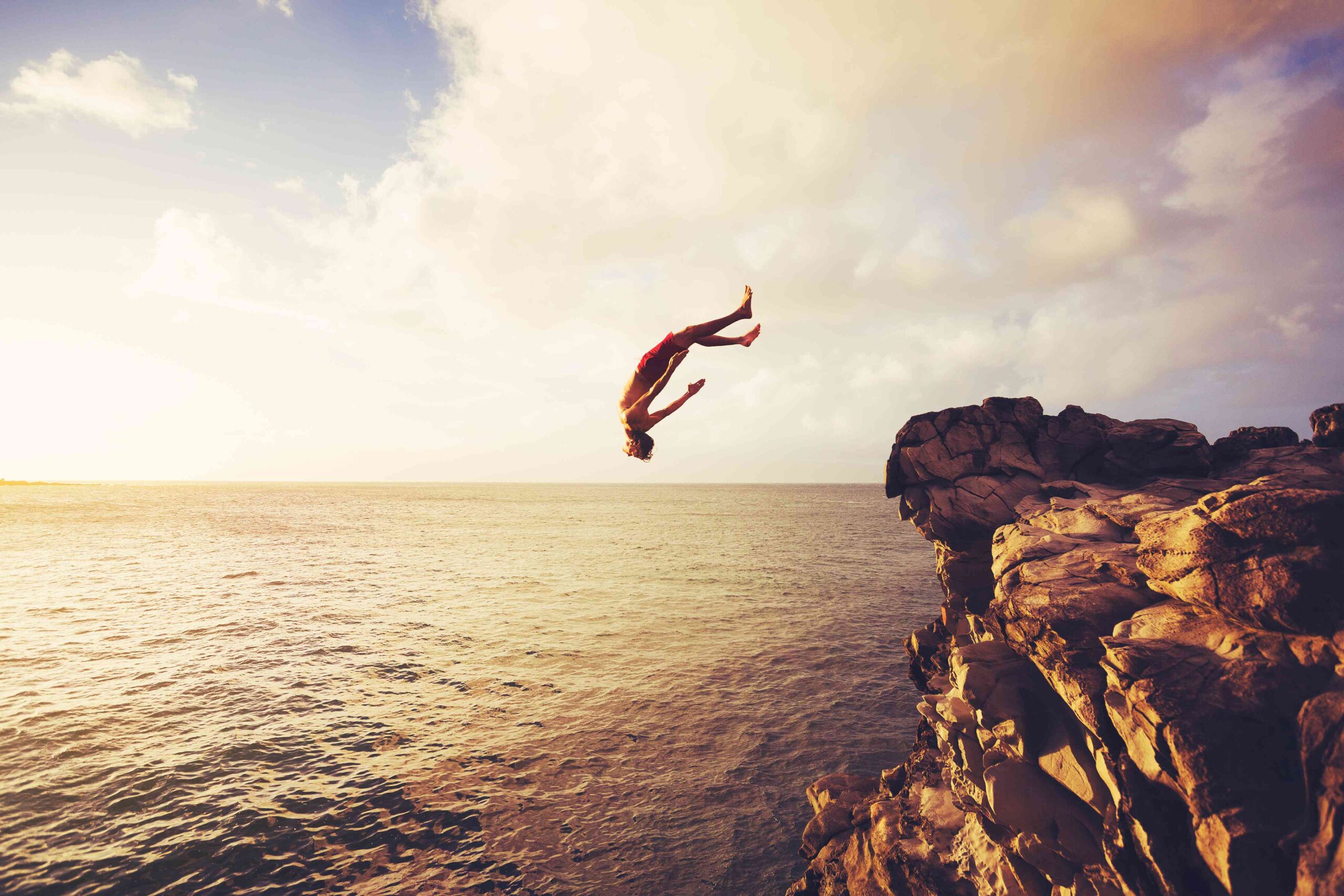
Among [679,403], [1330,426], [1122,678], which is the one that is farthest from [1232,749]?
[679,403]

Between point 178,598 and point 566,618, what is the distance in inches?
996

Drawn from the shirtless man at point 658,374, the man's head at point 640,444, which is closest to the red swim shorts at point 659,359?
the shirtless man at point 658,374

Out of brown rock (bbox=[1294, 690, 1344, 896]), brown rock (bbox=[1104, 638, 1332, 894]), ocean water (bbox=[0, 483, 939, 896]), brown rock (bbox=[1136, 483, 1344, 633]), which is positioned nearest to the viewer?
brown rock (bbox=[1294, 690, 1344, 896])

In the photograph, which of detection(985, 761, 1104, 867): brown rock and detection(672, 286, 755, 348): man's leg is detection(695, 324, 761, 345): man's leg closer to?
detection(672, 286, 755, 348): man's leg

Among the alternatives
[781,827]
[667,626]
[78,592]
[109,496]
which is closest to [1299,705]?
[781,827]

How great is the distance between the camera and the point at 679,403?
33.4 feet

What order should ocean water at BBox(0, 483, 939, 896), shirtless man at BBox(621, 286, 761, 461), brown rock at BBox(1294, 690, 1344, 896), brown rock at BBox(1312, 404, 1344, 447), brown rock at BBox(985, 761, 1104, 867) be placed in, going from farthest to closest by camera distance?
ocean water at BBox(0, 483, 939, 896) → shirtless man at BBox(621, 286, 761, 461) → brown rock at BBox(1312, 404, 1344, 447) → brown rock at BBox(985, 761, 1104, 867) → brown rock at BBox(1294, 690, 1344, 896)

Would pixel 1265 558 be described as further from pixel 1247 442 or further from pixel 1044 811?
pixel 1247 442

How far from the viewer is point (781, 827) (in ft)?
45.2

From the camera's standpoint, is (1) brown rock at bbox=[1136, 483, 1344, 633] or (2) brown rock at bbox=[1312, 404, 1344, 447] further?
(2) brown rock at bbox=[1312, 404, 1344, 447]

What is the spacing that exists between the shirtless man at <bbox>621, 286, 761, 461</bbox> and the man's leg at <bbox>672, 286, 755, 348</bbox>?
0.01 meters

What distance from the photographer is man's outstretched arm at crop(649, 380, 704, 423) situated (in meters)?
9.95

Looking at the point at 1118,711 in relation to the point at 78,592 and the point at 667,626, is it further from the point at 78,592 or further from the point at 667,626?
the point at 78,592

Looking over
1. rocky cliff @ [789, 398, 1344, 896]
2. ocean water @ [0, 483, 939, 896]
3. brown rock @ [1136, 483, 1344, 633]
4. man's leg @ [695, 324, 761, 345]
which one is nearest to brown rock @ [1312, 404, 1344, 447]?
rocky cliff @ [789, 398, 1344, 896]
